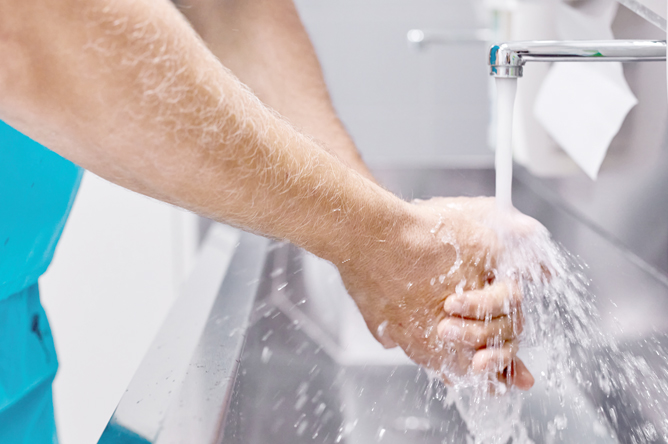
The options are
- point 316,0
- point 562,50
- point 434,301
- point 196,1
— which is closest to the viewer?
point 562,50

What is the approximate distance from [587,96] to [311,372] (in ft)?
1.39

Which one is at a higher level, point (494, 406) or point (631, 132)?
point (631, 132)

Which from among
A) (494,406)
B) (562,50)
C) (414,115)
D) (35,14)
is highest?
(35,14)

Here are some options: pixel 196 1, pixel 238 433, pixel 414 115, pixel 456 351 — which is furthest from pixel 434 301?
pixel 414 115

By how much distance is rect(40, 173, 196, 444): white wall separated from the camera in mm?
1053

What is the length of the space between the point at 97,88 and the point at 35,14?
43 mm

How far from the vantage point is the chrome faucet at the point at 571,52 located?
1.28 feet

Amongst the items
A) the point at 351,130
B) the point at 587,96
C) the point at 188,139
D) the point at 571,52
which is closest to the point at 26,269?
the point at 188,139

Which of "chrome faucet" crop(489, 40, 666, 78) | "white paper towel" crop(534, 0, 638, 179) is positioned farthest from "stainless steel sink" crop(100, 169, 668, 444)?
"chrome faucet" crop(489, 40, 666, 78)

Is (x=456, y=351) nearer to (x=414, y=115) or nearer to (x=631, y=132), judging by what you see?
(x=631, y=132)

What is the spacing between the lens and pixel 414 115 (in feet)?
4.98

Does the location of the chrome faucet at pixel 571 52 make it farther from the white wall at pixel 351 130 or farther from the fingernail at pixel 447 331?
the white wall at pixel 351 130

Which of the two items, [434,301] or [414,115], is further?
[414,115]

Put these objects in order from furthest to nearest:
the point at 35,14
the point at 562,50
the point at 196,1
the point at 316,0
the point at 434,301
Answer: the point at 316,0
the point at 196,1
the point at 434,301
the point at 562,50
the point at 35,14
